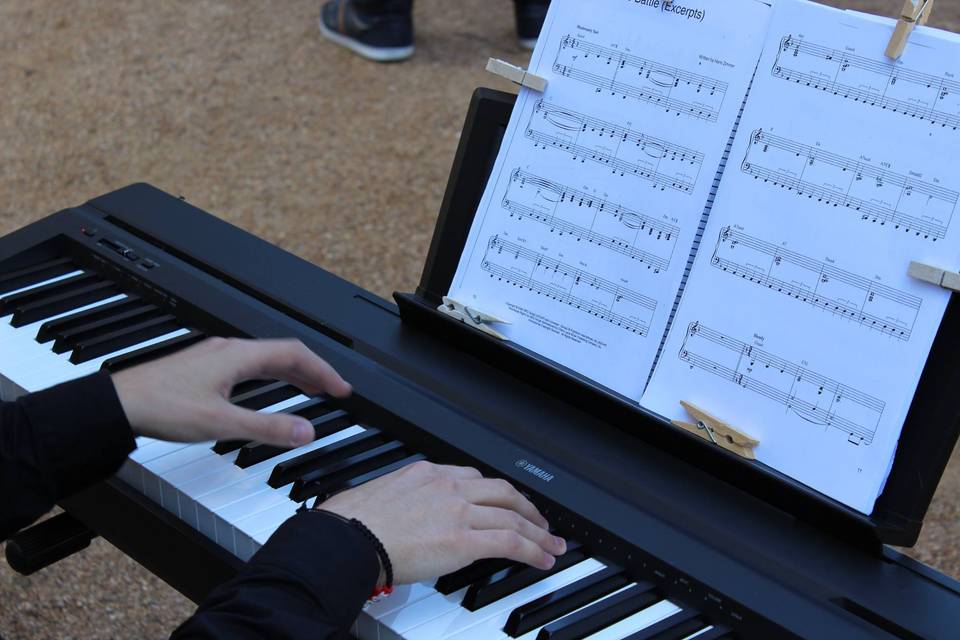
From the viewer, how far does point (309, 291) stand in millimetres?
1871

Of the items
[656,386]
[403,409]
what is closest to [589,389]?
[656,386]

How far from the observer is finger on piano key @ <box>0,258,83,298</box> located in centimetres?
185

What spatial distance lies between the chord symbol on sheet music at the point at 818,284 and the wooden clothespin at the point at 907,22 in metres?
0.26

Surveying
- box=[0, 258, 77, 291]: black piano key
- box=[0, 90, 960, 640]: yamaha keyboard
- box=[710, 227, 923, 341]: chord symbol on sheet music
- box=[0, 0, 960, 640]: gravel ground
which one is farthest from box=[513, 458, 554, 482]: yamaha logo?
box=[0, 0, 960, 640]: gravel ground

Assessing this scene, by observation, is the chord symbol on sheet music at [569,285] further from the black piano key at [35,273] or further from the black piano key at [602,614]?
the black piano key at [35,273]

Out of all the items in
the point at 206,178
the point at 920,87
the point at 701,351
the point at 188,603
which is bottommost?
the point at 188,603

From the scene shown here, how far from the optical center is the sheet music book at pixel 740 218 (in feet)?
4.27

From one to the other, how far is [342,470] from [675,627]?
0.49 m

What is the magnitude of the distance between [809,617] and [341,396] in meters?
0.66

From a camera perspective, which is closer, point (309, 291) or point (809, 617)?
point (809, 617)

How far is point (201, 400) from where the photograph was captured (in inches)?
52.3

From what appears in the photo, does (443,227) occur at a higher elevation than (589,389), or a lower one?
higher

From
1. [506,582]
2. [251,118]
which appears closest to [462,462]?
[506,582]

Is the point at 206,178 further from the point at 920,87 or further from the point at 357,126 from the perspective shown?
the point at 920,87
